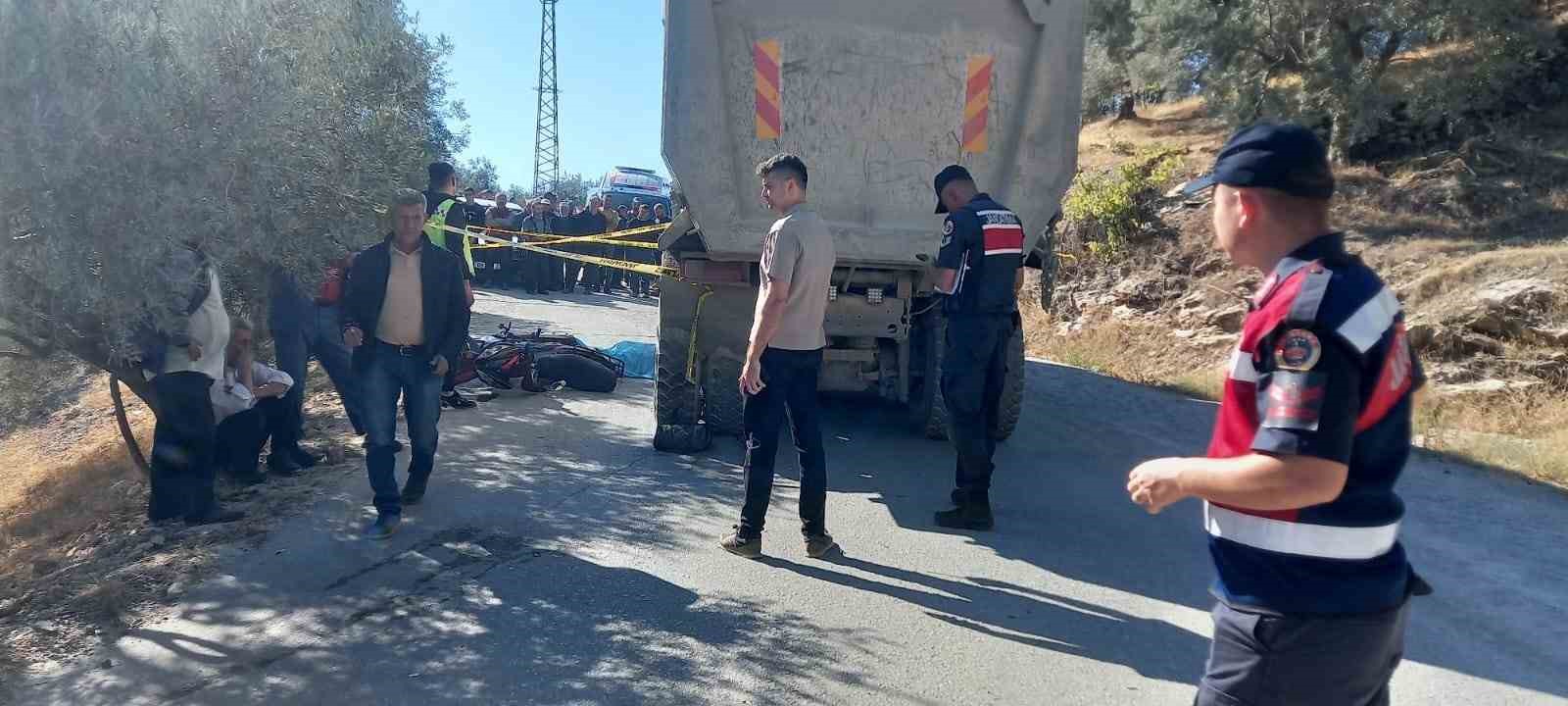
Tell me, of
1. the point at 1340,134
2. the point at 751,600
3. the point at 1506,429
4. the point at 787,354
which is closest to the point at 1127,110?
the point at 1340,134

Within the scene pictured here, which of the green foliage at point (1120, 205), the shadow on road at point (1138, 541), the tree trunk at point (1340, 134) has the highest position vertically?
the tree trunk at point (1340, 134)

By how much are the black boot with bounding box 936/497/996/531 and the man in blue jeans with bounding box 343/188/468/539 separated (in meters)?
2.76

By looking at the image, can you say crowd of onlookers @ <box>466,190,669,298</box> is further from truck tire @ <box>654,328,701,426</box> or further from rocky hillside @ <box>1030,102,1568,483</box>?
truck tire @ <box>654,328,701,426</box>

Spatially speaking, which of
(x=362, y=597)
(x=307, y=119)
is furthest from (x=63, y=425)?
(x=362, y=597)

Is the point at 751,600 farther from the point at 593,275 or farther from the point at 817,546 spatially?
the point at 593,275

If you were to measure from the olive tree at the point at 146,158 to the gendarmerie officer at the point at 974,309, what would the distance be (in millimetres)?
3577

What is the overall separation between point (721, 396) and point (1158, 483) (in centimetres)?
525

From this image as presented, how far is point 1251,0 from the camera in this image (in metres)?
14.5

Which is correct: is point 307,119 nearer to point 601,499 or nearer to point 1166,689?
point 601,499

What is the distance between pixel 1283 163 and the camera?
1.93 metres

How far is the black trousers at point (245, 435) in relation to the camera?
19.2 ft

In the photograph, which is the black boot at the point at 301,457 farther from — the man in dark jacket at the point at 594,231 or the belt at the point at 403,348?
the man in dark jacket at the point at 594,231

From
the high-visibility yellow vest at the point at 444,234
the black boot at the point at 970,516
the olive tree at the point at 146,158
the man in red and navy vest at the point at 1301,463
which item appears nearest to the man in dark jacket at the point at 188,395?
the olive tree at the point at 146,158

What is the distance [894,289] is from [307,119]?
3.75m
